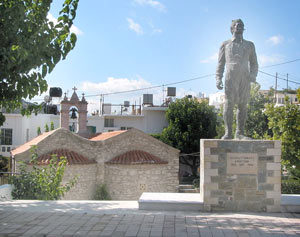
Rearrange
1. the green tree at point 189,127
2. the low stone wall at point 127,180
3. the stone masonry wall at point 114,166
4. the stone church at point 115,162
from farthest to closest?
the green tree at point 189,127, the low stone wall at point 127,180, the stone masonry wall at point 114,166, the stone church at point 115,162

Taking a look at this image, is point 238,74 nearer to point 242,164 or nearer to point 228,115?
point 228,115

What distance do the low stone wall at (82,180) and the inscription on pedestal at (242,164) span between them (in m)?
10.6

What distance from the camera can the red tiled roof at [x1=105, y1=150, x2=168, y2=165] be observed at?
18.0m

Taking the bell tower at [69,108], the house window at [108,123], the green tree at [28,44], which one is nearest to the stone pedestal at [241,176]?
the green tree at [28,44]

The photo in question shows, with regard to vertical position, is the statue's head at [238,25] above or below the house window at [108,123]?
above

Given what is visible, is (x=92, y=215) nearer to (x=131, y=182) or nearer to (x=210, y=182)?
(x=210, y=182)

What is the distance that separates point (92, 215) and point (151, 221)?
136 cm

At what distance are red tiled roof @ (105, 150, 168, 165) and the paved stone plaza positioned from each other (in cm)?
977

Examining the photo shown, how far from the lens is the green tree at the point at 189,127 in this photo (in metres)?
26.4

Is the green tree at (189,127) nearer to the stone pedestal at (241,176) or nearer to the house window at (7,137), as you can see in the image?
the house window at (7,137)

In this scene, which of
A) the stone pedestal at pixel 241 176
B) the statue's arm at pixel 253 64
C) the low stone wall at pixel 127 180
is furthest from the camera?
the low stone wall at pixel 127 180

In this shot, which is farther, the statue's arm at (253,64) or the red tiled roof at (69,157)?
the red tiled roof at (69,157)

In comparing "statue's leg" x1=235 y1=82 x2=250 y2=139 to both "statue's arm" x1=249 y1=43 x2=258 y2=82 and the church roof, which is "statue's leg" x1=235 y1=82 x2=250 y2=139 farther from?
the church roof

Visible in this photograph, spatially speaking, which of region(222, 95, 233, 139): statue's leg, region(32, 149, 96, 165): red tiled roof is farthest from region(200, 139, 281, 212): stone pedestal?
region(32, 149, 96, 165): red tiled roof
